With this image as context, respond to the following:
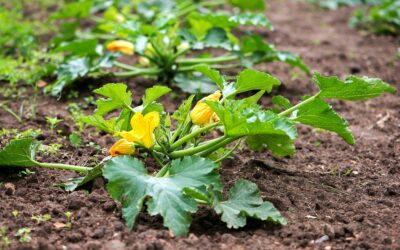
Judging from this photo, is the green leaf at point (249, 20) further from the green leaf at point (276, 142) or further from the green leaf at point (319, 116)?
the green leaf at point (319, 116)

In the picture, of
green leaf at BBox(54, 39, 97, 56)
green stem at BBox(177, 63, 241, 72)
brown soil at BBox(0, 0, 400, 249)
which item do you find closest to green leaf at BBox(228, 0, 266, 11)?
green stem at BBox(177, 63, 241, 72)

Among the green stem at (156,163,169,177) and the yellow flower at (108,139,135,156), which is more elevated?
the yellow flower at (108,139,135,156)

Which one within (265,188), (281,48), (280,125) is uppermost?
(280,125)

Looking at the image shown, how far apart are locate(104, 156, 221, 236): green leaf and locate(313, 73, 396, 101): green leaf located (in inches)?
27.2

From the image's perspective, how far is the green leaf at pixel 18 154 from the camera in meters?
2.88

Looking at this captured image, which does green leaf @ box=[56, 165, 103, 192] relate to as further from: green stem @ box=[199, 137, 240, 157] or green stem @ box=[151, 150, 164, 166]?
green stem @ box=[199, 137, 240, 157]

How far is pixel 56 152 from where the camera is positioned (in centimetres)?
330

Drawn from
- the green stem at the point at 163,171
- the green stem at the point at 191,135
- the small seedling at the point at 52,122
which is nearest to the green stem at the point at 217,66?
the small seedling at the point at 52,122

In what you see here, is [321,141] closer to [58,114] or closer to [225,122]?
[225,122]

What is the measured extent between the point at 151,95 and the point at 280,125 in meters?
0.63

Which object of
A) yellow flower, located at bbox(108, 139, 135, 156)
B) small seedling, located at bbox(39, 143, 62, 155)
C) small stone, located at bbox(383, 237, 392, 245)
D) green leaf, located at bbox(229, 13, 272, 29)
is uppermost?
green leaf, located at bbox(229, 13, 272, 29)

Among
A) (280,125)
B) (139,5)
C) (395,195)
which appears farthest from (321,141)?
(139,5)

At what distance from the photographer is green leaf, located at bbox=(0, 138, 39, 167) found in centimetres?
288

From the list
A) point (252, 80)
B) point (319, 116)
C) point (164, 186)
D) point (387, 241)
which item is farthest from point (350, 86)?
point (164, 186)
